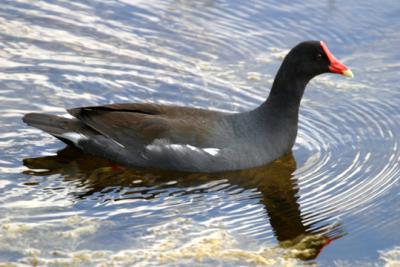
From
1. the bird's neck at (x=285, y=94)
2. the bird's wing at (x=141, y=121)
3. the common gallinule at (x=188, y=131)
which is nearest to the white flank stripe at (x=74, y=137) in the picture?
the common gallinule at (x=188, y=131)

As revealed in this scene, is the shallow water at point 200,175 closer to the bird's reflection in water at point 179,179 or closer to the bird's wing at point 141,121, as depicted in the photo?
the bird's reflection in water at point 179,179

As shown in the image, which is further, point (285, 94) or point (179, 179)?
point (285, 94)

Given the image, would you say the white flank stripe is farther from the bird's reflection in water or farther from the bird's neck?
the bird's neck

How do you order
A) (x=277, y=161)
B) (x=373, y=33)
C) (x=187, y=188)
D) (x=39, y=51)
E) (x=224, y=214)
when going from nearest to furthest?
(x=224, y=214), (x=187, y=188), (x=277, y=161), (x=39, y=51), (x=373, y=33)

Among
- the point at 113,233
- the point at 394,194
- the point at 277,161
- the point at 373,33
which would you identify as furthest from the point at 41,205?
the point at 373,33

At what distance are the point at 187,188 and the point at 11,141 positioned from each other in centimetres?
158

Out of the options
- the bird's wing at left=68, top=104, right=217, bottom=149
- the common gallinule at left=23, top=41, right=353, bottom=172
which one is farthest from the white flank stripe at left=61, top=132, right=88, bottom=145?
the bird's wing at left=68, top=104, right=217, bottom=149

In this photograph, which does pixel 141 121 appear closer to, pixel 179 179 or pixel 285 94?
pixel 179 179

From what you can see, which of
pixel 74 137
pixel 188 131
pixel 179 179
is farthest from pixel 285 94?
pixel 74 137

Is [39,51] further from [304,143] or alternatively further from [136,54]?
[304,143]

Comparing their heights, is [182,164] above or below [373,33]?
below

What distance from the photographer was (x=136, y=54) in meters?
10.2

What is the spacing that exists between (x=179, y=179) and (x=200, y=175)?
0.61 ft

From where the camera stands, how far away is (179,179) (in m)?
8.33
